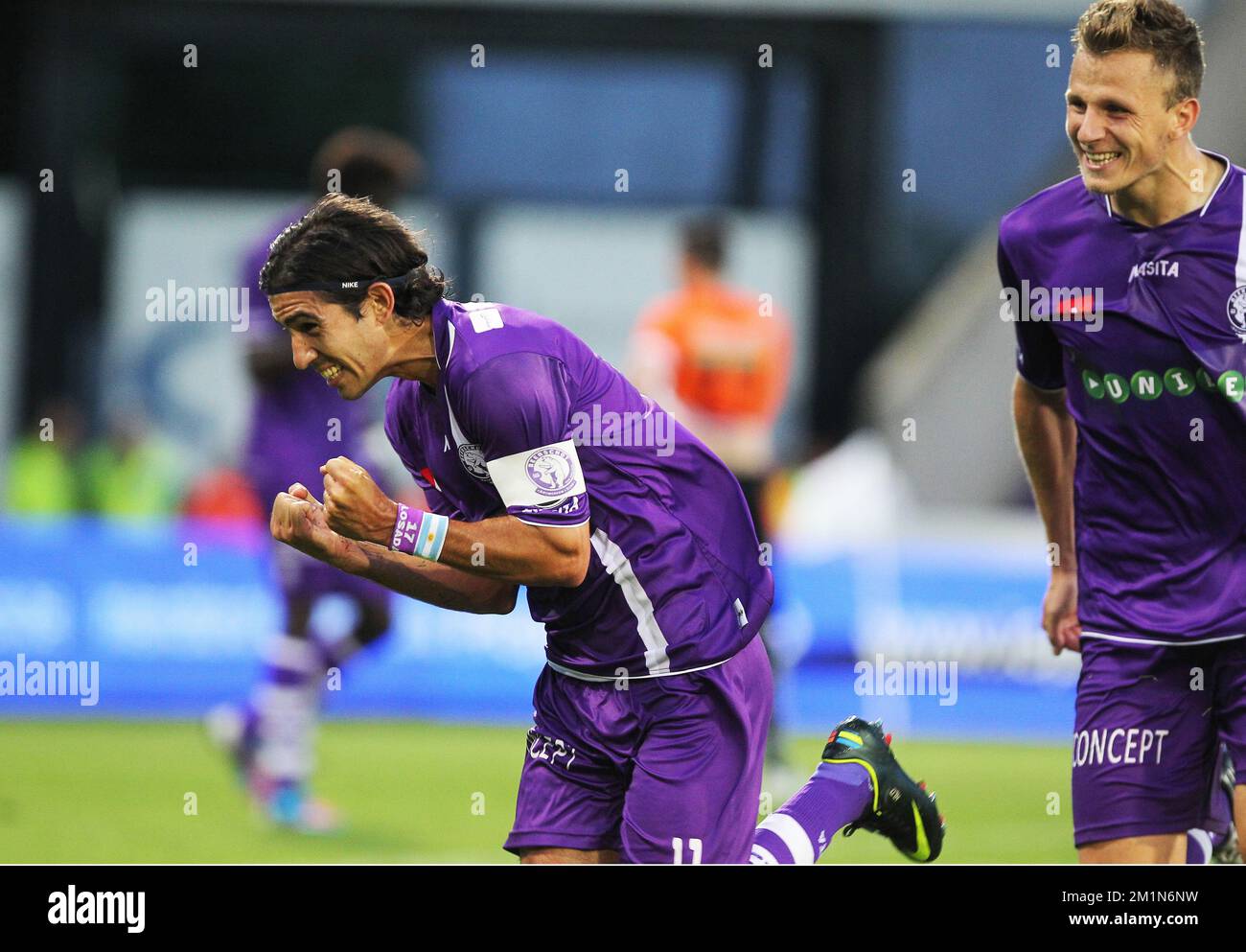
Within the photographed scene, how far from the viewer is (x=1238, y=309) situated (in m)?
4.55

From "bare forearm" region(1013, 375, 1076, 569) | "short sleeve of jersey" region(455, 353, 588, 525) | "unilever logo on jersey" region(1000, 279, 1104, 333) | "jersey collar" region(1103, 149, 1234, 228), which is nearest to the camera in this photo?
"short sleeve of jersey" region(455, 353, 588, 525)

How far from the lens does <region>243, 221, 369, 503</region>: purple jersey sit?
8.12 m

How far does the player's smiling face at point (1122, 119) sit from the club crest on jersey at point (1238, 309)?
0.36 meters

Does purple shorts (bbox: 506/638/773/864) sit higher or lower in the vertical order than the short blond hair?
lower

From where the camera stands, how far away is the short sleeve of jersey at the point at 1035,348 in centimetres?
488

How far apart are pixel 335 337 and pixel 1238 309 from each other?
6.92 feet

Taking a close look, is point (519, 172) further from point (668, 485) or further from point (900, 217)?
point (668, 485)

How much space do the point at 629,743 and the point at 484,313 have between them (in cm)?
108

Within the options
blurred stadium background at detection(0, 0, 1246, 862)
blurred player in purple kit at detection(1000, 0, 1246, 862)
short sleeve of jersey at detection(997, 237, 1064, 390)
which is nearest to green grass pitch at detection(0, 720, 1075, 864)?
blurred player in purple kit at detection(1000, 0, 1246, 862)

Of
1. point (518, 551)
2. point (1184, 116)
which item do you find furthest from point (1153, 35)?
point (518, 551)

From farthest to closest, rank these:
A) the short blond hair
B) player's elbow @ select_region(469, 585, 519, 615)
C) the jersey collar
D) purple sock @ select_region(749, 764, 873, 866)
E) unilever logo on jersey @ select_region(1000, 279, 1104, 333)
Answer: purple sock @ select_region(749, 764, 873, 866), player's elbow @ select_region(469, 585, 519, 615), unilever logo on jersey @ select_region(1000, 279, 1104, 333), the jersey collar, the short blond hair

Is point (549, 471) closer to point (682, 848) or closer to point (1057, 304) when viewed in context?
point (682, 848)

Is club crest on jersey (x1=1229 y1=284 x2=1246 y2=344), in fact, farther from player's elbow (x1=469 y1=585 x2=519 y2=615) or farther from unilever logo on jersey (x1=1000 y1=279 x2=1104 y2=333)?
player's elbow (x1=469 y1=585 x2=519 y2=615)
